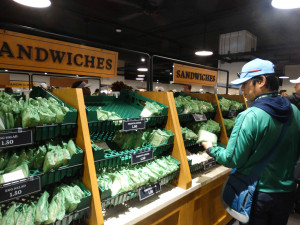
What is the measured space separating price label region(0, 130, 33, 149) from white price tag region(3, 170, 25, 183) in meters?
0.15

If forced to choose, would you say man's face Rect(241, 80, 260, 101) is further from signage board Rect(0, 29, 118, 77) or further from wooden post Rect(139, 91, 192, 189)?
signage board Rect(0, 29, 118, 77)

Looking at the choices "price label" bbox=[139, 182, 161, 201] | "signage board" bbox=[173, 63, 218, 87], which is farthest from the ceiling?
"price label" bbox=[139, 182, 161, 201]

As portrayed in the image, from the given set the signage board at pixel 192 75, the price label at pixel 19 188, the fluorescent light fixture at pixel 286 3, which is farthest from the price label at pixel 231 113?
the price label at pixel 19 188

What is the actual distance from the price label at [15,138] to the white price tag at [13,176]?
153 mm

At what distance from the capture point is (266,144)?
4.93ft

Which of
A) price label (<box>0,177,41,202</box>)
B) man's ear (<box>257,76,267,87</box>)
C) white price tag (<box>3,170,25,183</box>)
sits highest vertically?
man's ear (<box>257,76,267,87</box>)

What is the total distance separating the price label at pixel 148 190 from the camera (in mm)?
1676

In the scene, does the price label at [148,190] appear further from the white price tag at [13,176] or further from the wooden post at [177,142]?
the white price tag at [13,176]

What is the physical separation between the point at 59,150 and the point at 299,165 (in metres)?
1.71

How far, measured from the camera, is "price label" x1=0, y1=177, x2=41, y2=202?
1079 mm

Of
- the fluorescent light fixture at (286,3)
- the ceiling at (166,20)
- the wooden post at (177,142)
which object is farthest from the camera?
the ceiling at (166,20)

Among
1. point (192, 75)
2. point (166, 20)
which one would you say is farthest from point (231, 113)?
point (166, 20)

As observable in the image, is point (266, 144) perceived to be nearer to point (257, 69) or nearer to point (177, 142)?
point (257, 69)

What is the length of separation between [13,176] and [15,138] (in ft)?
0.67
